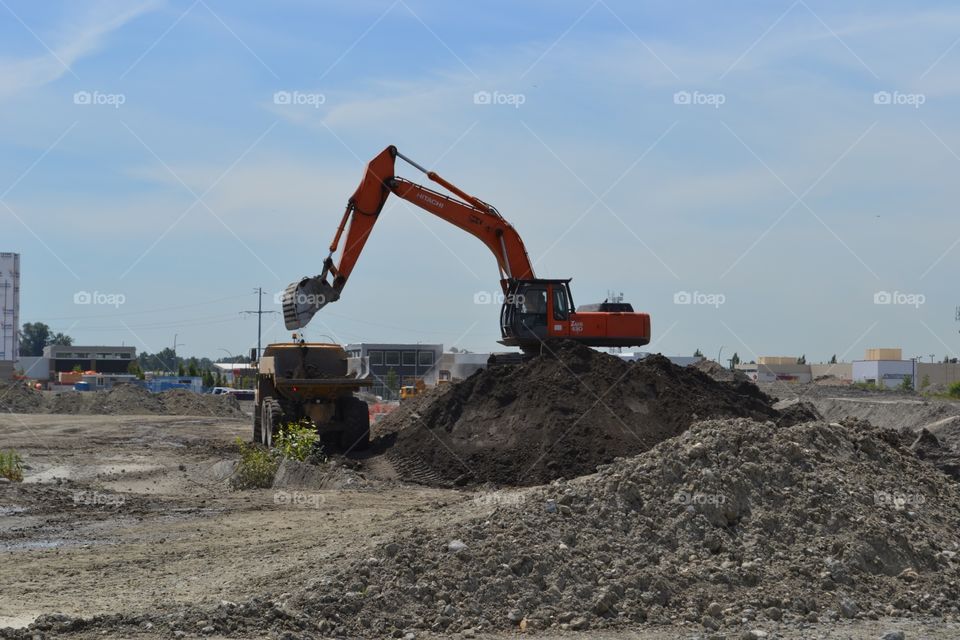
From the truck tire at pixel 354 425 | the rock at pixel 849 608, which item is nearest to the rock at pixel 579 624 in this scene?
the rock at pixel 849 608

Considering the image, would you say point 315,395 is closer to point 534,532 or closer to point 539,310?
point 539,310

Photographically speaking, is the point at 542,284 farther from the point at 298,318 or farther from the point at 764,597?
the point at 764,597

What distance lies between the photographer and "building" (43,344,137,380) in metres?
99.2

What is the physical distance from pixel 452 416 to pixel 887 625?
12695mm

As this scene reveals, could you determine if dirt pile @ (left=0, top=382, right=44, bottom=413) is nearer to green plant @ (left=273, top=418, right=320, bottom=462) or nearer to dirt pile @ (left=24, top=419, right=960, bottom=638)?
green plant @ (left=273, top=418, right=320, bottom=462)

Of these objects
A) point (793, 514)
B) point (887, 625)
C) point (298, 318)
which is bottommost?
point (887, 625)

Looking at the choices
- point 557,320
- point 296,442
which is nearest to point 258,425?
point 296,442

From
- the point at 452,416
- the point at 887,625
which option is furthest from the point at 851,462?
the point at 452,416

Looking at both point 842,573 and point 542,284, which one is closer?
point 842,573

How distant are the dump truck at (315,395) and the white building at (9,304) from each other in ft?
194

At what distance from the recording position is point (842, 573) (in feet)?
30.1

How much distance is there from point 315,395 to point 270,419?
3.64 ft

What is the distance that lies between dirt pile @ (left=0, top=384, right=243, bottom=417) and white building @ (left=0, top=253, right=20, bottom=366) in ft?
103

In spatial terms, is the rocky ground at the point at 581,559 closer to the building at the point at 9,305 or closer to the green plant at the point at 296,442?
the green plant at the point at 296,442
